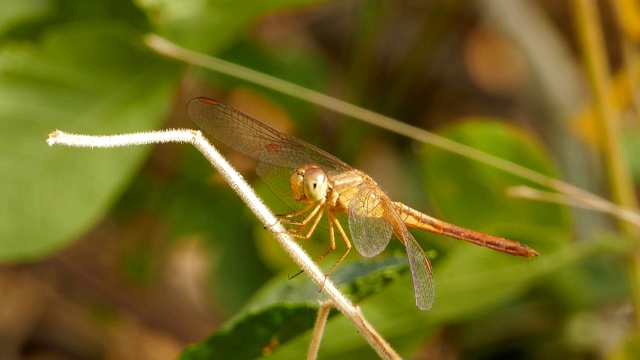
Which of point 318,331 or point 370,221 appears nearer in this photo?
point 318,331

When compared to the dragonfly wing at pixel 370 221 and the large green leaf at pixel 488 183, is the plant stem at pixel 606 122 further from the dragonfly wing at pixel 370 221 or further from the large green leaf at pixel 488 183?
the dragonfly wing at pixel 370 221

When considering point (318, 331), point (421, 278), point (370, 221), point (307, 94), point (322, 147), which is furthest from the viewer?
point (322, 147)

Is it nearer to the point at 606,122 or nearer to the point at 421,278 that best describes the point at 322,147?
the point at 606,122

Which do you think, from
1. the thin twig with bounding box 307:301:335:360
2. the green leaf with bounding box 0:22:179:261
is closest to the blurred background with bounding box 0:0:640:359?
the green leaf with bounding box 0:22:179:261

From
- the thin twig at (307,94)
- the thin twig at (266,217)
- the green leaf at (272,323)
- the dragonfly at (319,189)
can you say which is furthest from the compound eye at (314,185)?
the thin twig at (266,217)

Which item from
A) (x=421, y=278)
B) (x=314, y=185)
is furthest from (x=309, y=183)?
(x=421, y=278)

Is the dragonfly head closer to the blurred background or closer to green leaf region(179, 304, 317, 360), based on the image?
the blurred background

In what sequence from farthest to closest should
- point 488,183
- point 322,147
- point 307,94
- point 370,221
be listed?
1. point 322,147
2. point 488,183
3. point 307,94
4. point 370,221

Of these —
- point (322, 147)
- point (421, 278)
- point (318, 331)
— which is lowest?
point (318, 331)
